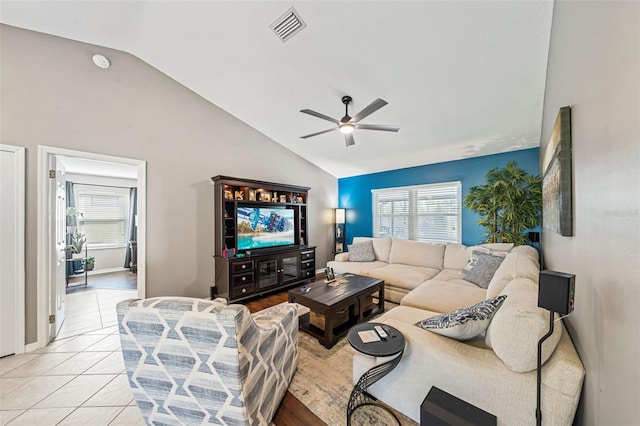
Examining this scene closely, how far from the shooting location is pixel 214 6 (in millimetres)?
2152

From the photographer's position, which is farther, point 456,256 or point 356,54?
point 456,256

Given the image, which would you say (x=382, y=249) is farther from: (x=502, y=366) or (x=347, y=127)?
(x=502, y=366)

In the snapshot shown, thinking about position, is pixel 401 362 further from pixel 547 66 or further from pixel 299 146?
pixel 299 146

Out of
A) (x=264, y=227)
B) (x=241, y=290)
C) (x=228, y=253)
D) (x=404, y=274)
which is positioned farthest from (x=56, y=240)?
(x=404, y=274)

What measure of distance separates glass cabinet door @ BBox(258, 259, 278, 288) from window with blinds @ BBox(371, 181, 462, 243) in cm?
266

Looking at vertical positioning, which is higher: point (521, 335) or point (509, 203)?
point (509, 203)

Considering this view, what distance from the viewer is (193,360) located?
47.4 inches

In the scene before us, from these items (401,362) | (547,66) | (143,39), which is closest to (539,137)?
(547,66)

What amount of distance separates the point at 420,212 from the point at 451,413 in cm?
421

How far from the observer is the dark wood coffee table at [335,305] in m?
2.41

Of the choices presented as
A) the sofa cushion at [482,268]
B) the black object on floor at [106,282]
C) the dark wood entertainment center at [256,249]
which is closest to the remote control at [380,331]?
the sofa cushion at [482,268]

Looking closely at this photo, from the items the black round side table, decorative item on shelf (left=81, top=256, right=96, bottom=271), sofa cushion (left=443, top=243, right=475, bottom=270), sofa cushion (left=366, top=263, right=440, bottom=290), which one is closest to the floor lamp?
the black round side table

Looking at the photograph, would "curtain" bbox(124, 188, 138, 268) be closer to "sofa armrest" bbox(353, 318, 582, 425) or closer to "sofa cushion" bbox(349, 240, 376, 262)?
"sofa cushion" bbox(349, 240, 376, 262)

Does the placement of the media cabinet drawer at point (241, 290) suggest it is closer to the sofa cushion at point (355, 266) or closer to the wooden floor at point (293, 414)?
the sofa cushion at point (355, 266)
